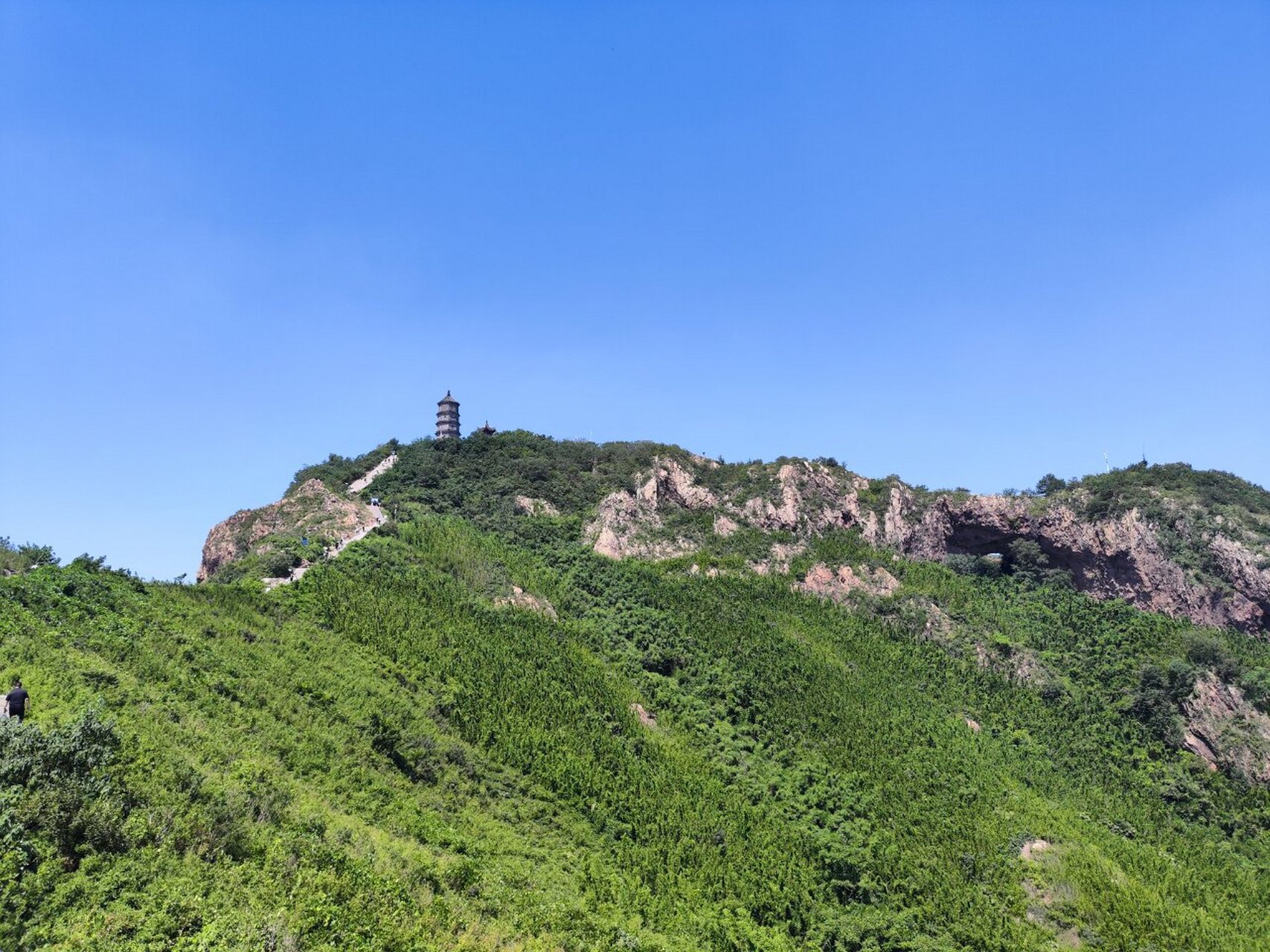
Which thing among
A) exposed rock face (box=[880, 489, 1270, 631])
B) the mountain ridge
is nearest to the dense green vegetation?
the mountain ridge

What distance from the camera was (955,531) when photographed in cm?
6550

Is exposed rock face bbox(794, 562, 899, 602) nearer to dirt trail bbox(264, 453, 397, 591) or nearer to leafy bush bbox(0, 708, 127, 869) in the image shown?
dirt trail bbox(264, 453, 397, 591)

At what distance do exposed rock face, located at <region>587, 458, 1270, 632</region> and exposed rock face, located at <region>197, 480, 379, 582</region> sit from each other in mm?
16293

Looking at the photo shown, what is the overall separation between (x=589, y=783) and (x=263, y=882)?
53.9 feet

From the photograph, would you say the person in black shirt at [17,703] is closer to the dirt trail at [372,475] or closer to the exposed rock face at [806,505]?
the dirt trail at [372,475]

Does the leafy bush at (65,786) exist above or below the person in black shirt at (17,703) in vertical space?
below

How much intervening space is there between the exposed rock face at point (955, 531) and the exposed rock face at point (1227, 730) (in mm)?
13360

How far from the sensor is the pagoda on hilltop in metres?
78.0

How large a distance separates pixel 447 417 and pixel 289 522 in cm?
2674

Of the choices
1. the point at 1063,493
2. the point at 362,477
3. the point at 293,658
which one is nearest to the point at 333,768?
the point at 293,658

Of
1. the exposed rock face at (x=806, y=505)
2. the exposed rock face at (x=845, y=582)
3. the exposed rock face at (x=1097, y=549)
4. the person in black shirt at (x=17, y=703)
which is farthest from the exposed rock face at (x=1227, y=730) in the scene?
the person in black shirt at (x=17, y=703)

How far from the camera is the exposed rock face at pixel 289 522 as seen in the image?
5150cm

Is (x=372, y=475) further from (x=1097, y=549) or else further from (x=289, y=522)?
(x=1097, y=549)

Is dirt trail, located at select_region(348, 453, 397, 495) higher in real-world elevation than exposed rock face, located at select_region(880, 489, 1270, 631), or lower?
higher
